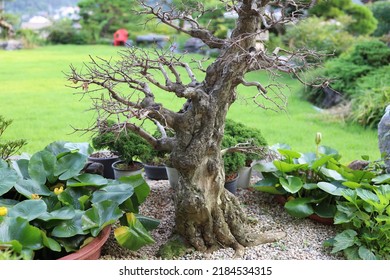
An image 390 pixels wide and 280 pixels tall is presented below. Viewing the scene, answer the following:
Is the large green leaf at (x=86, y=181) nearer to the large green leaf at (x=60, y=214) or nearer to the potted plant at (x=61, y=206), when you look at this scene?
the potted plant at (x=61, y=206)

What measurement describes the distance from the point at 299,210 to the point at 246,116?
2803 mm

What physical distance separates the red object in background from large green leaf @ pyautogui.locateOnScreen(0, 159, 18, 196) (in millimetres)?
5747

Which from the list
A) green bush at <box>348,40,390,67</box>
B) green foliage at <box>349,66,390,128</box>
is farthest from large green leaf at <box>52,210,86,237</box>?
green bush at <box>348,40,390,67</box>

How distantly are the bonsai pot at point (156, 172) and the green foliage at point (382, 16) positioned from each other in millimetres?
7337

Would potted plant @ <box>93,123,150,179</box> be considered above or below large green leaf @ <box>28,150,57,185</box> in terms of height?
below

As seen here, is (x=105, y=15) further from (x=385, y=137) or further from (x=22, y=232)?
(x=22, y=232)

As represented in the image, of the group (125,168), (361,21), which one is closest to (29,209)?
(125,168)

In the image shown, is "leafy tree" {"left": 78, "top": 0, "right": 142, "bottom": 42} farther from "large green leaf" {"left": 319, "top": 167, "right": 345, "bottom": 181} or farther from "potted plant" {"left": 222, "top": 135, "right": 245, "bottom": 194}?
"large green leaf" {"left": 319, "top": 167, "right": 345, "bottom": 181}

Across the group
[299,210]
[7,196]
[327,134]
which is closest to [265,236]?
[299,210]

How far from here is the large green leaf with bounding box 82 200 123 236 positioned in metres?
2.13

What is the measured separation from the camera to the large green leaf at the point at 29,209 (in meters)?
2.11

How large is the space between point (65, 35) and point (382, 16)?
5.64m

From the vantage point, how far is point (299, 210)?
8.52 feet

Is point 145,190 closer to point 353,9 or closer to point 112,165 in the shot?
point 112,165
